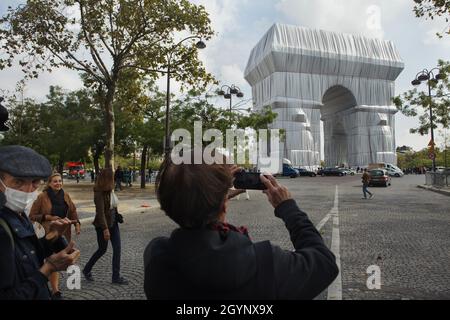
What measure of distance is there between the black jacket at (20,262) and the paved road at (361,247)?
2848 millimetres

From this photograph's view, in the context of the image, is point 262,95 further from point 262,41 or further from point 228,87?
point 228,87

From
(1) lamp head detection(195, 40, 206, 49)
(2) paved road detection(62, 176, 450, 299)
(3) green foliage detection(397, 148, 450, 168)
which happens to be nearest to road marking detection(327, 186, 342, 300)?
(2) paved road detection(62, 176, 450, 299)

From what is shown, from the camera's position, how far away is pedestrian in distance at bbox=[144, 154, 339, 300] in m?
A: 1.50

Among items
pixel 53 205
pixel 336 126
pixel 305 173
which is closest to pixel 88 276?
pixel 53 205

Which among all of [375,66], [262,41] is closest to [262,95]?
[262,41]

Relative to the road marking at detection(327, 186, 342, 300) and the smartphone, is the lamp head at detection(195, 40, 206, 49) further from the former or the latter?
the smartphone

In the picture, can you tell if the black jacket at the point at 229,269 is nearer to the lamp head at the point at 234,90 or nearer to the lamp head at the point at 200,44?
the lamp head at the point at 200,44

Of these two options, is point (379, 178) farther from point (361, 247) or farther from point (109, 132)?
point (361, 247)

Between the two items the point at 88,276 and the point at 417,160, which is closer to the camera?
the point at 88,276

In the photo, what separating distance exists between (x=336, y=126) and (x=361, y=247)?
72.8 metres

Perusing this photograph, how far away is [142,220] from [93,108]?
23660mm

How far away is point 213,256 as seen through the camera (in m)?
1.49

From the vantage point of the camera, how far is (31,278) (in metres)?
1.93

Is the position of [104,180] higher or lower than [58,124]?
lower
